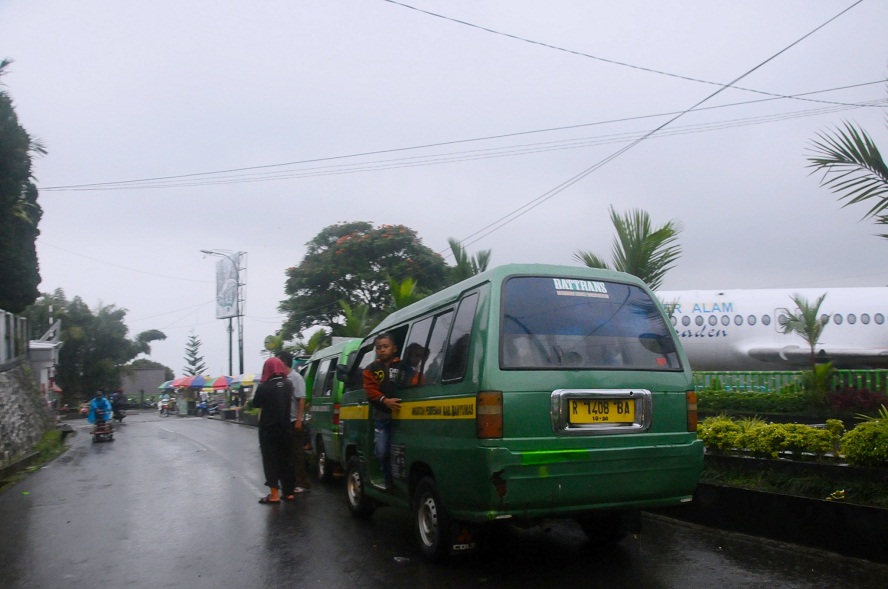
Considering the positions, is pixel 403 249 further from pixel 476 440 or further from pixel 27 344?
pixel 476 440

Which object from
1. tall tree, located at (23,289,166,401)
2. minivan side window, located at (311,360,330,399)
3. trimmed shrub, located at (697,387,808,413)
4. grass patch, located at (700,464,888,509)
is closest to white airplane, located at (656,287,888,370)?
trimmed shrub, located at (697,387,808,413)

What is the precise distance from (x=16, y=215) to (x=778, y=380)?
23368 millimetres

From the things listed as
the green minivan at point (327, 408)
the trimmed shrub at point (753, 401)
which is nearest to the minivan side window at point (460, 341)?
the green minivan at point (327, 408)

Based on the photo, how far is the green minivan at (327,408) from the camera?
9.80 meters

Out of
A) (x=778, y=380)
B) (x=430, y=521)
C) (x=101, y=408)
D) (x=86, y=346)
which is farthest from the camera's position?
(x=86, y=346)

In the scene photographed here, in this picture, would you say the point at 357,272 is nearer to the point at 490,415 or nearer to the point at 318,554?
the point at 318,554

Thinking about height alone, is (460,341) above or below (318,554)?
above

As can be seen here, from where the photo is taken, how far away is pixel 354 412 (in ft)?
26.2

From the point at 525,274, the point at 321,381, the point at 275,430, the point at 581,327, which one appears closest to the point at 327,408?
the point at 321,381

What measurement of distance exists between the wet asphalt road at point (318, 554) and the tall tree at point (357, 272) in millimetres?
26121

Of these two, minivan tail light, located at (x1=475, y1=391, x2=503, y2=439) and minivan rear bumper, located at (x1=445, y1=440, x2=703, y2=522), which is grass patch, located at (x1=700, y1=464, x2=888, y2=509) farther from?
minivan tail light, located at (x1=475, y1=391, x2=503, y2=439)

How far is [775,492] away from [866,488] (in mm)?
703

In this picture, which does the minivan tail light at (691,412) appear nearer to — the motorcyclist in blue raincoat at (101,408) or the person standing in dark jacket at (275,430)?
the person standing in dark jacket at (275,430)

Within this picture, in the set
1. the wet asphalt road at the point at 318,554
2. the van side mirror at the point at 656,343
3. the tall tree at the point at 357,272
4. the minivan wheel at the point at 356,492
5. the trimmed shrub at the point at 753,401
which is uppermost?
the tall tree at the point at 357,272
